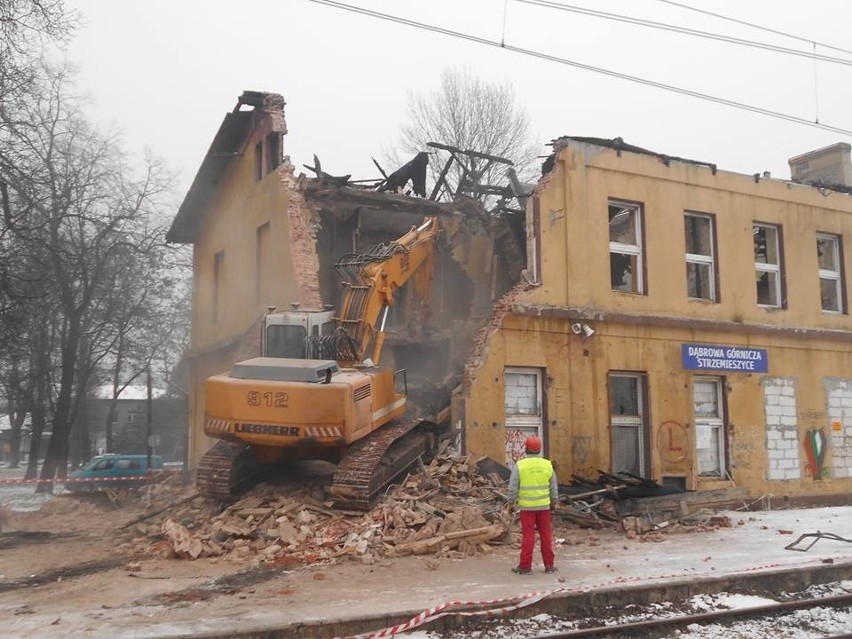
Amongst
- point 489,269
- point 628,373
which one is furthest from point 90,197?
point 628,373

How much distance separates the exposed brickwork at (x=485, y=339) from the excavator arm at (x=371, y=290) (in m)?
1.78

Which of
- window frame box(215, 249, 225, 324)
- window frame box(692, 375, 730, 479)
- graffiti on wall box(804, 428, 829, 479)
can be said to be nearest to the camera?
window frame box(692, 375, 730, 479)

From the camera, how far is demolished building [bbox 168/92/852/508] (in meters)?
15.4

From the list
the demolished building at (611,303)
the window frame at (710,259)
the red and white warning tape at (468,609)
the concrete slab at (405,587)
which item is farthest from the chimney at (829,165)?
the red and white warning tape at (468,609)

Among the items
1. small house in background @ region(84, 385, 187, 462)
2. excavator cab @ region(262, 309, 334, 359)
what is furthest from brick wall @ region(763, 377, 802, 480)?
small house in background @ region(84, 385, 187, 462)

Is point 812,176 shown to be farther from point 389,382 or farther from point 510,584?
point 510,584

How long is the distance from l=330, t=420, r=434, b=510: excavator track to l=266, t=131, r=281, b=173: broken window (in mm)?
7839

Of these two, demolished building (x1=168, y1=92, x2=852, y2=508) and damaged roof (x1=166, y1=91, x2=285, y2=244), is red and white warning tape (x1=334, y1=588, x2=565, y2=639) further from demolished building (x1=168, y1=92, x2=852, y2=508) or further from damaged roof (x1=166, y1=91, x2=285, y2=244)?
damaged roof (x1=166, y1=91, x2=285, y2=244)

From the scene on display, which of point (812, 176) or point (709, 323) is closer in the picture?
point (709, 323)

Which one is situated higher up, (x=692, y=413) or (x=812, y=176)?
(x=812, y=176)

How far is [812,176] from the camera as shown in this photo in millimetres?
21469

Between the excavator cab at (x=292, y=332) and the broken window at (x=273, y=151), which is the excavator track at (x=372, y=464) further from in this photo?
the broken window at (x=273, y=151)

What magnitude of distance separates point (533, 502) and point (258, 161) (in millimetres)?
12861

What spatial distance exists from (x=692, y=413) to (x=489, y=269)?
5685 mm
